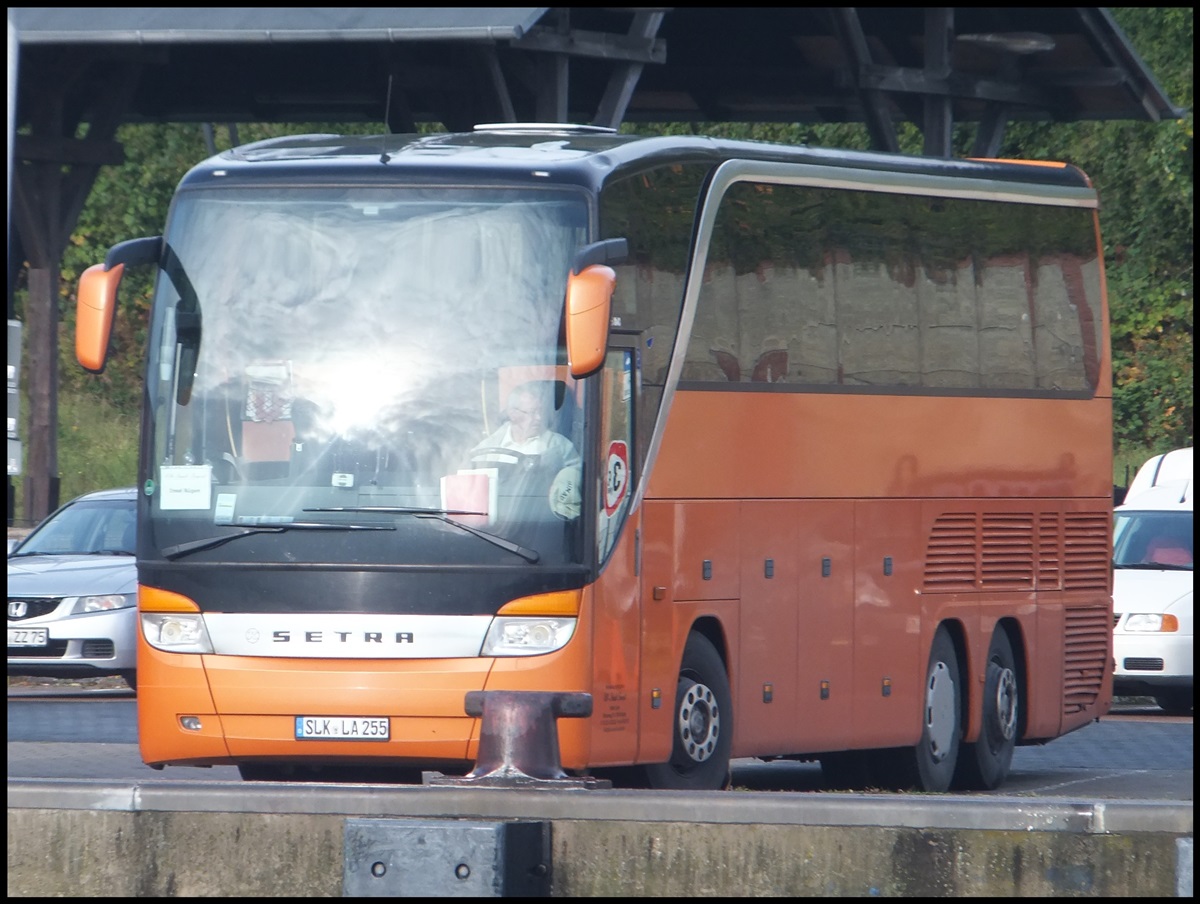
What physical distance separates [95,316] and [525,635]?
2470 mm

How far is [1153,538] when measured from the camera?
76.8 ft

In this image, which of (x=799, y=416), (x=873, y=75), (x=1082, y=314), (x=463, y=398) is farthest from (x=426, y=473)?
(x=873, y=75)

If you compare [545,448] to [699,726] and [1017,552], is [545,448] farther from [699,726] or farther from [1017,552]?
[1017,552]

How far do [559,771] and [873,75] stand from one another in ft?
57.2

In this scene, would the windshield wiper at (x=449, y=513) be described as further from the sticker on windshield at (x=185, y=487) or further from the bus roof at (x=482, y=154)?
the bus roof at (x=482, y=154)

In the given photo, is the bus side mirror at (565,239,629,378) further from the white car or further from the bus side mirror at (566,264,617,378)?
the white car

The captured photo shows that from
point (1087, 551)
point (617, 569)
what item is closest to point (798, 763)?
point (1087, 551)

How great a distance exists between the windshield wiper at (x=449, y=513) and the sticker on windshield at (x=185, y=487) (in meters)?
0.58

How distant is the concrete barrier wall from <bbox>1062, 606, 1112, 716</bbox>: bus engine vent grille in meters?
8.38

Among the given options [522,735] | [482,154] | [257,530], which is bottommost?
[522,735]

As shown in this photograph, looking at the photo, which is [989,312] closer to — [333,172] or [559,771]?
[333,172]

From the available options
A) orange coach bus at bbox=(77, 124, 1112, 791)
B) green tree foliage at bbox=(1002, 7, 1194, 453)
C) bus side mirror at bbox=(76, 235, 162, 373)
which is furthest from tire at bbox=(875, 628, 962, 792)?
green tree foliage at bbox=(1002, 7, 1194, 453)

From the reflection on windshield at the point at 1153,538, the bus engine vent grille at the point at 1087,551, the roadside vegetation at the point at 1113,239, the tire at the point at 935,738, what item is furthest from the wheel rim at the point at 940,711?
the roadside vegetation at the point at 1113,239

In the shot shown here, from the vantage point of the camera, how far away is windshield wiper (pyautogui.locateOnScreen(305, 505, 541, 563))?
38.8 feet
